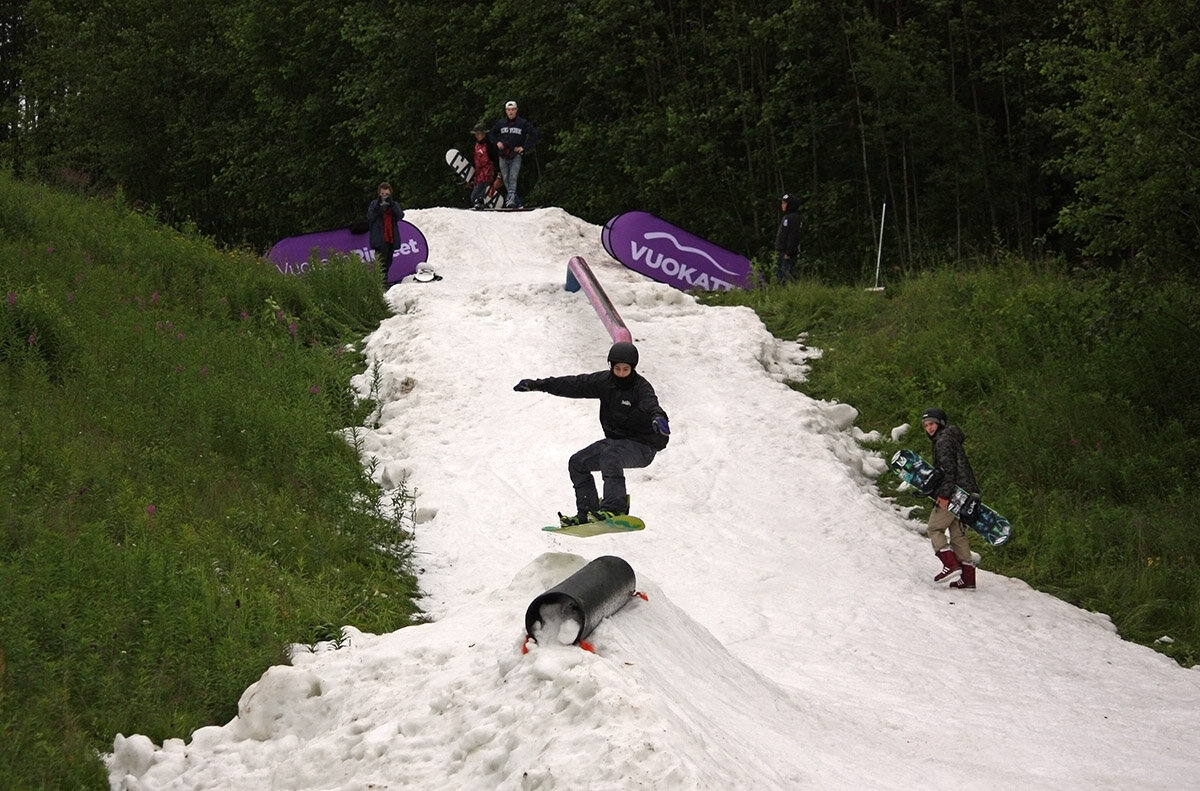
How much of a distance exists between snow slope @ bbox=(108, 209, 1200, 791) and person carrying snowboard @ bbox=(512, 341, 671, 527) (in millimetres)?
770

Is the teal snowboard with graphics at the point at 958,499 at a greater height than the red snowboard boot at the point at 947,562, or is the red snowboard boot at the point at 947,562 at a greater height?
the teal snowboard with graphics at the point at 958,499

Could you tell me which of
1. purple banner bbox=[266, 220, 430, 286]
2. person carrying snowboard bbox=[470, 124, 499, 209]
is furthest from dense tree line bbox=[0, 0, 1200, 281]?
purple banner bbox=[266, 220, 430, 286]

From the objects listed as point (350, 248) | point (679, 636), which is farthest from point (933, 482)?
point (350, 248)

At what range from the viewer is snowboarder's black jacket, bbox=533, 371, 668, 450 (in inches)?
421

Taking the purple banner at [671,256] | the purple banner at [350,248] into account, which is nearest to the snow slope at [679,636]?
the purple banner at [350,248]

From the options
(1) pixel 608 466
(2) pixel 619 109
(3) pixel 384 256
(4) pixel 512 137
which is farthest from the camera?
(2) pixel 619 109

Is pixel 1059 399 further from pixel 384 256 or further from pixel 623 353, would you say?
pixel 384 256

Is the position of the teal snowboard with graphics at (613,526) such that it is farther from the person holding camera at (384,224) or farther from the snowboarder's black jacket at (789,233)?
the snowboarder's black jacket at (789,233)

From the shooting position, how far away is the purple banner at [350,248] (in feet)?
70.6

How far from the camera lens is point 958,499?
12781 mm

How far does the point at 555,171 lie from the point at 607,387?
77.3 feet

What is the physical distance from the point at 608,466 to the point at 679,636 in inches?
99.4

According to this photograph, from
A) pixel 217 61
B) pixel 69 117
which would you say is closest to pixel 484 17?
pixel 217 61

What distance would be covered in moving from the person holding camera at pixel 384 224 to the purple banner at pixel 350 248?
2.01 feet
